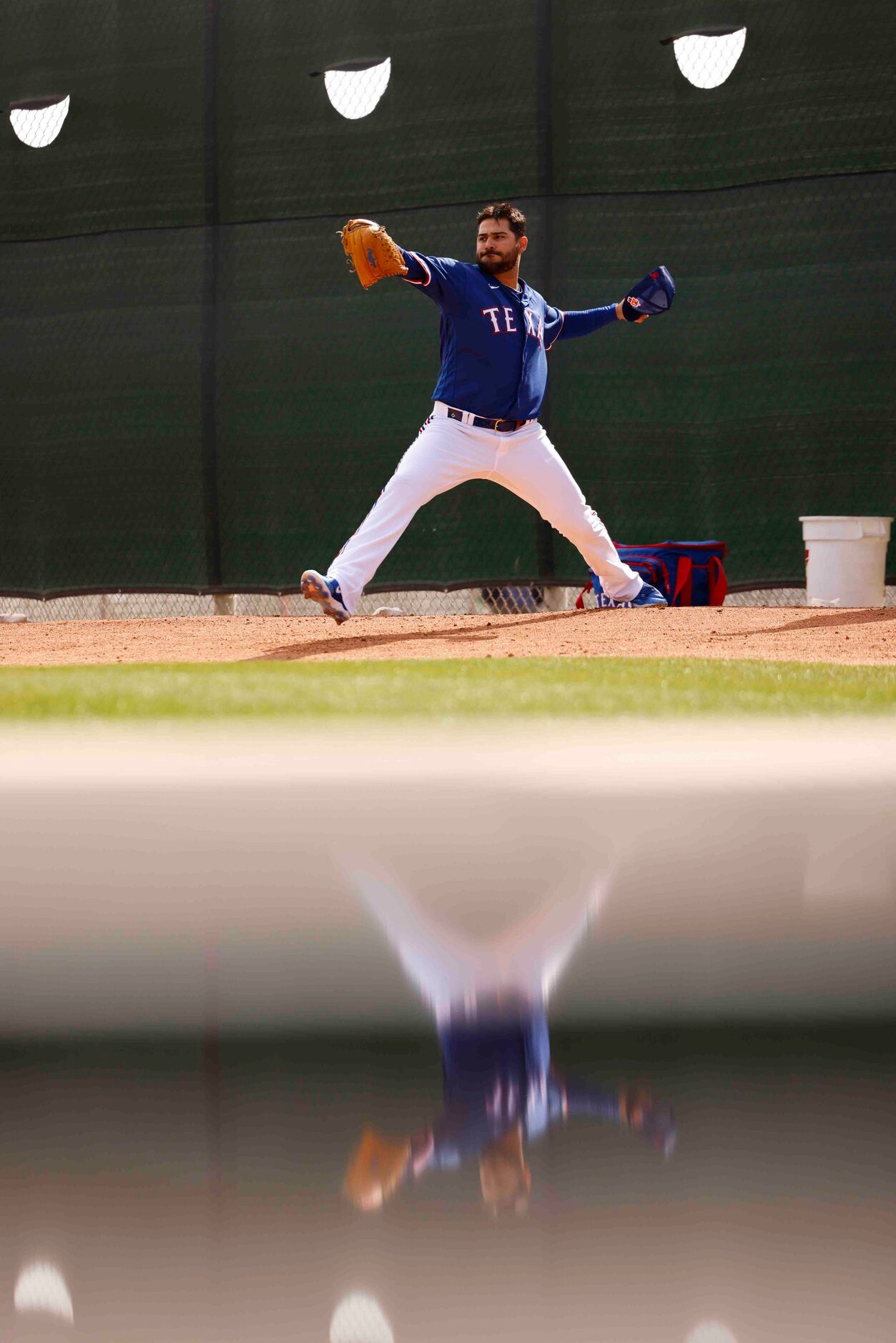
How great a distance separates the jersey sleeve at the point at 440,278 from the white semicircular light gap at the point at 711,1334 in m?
6.81

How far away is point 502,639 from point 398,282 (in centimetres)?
348

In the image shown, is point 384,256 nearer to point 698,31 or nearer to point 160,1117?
point 698,31

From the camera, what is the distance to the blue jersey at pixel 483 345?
790cm

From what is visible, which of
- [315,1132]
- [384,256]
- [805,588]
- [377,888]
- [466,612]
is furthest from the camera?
[466,612]

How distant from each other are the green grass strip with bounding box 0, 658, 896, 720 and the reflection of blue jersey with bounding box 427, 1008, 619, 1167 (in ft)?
10.7

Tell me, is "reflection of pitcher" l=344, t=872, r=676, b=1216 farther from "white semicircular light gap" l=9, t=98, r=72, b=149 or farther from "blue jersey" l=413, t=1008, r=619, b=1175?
"white semicircular light gap" l=9, t=98, r=72, b=149

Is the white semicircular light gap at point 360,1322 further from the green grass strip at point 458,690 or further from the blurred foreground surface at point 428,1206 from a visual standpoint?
the green grass strip at point 458,690

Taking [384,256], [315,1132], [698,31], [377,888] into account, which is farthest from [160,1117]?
[698,31]

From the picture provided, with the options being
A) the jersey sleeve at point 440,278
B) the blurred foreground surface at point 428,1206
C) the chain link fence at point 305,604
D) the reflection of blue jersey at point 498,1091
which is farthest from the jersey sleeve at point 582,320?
the blurred foreground surface at point 428,1206

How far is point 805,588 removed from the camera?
31.7 ft

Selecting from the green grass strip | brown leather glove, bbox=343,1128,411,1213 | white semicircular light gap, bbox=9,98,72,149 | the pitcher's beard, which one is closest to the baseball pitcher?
the pitcher's beard

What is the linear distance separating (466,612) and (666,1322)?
9326mm

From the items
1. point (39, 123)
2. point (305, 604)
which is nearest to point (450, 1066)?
point (305, 604)

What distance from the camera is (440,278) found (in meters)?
7.84
